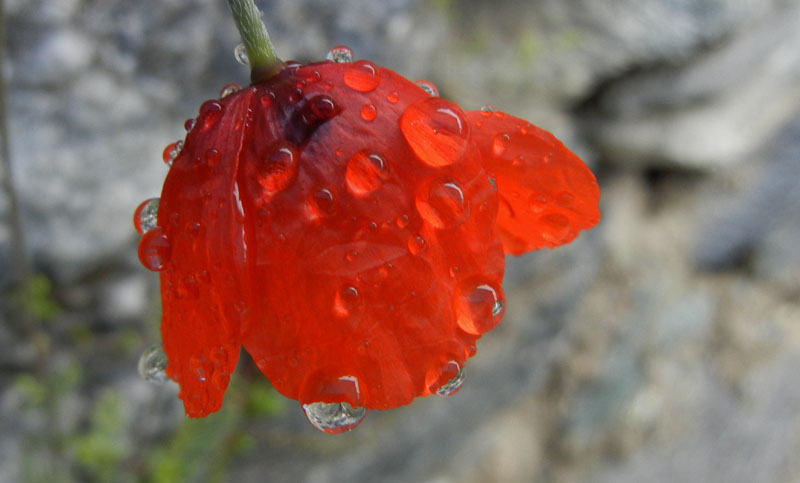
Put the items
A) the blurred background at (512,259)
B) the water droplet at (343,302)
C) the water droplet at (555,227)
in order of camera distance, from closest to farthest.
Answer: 1. the water droplet at (343,302)
2. the water droplet at (555,227)
3. the blurred background at (512,259)

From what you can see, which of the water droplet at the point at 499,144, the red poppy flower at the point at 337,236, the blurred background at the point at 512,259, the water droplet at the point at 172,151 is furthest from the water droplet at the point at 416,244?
the blurred background at the point at 512,259

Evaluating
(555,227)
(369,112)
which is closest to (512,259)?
(555,227)

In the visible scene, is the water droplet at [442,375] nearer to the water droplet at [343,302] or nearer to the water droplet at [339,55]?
the water droplet at [343,302]

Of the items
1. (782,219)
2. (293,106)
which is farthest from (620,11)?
(293,106)

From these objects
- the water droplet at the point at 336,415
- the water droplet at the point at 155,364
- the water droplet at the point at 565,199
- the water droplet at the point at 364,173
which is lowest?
the water droplet at the point at 155,364

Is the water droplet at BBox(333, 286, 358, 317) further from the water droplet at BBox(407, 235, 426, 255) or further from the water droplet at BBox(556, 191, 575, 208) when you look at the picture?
the water droplet at BBox(556, 191, 575, 208)

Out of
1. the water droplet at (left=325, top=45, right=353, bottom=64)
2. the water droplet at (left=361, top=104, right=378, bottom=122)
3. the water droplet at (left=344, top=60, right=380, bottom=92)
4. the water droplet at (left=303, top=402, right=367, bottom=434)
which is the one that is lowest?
the water droplet at (left=303, top=402, right=367, bottom=434)

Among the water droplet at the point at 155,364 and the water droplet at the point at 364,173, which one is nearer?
the water droplet at the point at 364,173

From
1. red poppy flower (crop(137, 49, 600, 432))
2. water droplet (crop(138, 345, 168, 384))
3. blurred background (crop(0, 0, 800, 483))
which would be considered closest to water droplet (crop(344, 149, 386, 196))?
red poppy flower (crop(137, 49, 600, 432))
